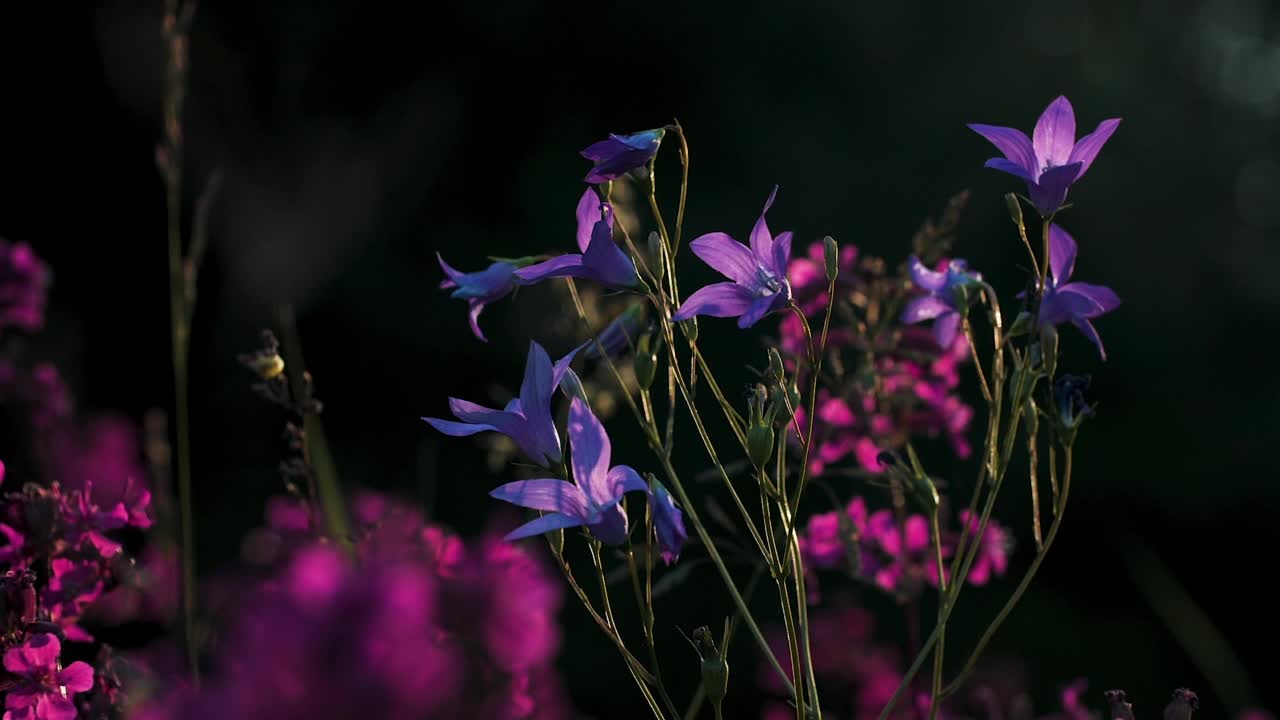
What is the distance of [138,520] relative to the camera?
1134 millimetres

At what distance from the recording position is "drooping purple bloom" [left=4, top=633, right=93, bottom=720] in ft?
2.92

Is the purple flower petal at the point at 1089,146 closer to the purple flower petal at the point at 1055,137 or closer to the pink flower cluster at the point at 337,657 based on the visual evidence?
the purple flower petal at the point at 1055,137

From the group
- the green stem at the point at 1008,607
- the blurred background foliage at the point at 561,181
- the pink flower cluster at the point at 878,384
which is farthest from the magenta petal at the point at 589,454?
the blurred background foliage at the point at 561,181

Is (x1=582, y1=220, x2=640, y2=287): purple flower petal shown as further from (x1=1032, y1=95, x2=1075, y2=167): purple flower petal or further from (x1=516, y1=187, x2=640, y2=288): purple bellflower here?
(x1=1032, y1=95, x2=1075, y2=167): purple flower petal

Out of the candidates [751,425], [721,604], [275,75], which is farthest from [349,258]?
[751,425]

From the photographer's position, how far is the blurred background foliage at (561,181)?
4.55 metres

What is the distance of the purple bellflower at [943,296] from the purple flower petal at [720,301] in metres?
0.18

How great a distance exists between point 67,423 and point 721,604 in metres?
2.15

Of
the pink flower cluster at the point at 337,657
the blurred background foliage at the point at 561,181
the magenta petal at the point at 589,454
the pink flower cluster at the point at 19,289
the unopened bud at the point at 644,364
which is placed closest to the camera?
the pink flower cluster at the point at 337,657

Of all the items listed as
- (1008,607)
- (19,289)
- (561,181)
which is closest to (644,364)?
(1008,607)

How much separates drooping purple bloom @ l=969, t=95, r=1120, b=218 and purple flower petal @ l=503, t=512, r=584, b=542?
46cm

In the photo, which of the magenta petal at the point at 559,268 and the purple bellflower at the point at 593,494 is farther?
the magenta petal at the point at 559,268

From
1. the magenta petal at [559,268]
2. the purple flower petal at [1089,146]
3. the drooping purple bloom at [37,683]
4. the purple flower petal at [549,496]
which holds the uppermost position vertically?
the purple flower petal at [1089,146]

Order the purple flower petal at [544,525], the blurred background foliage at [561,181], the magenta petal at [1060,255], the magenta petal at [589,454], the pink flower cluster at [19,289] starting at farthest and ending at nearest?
the blurred background foliage at [561,181], the pink flower cluster at [19,289], the magenta petal at [1060,255], the magenta petal at [589,454], the purple flower petal at [544,525]
